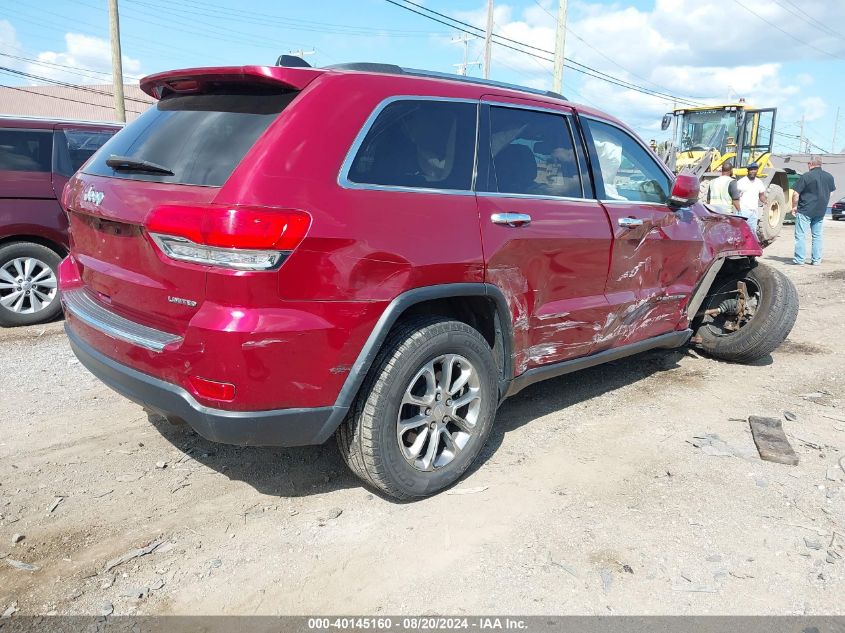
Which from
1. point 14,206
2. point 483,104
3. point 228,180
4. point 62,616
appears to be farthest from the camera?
point 14,206

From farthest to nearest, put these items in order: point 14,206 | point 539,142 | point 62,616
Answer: point 14,206 < point 539,142 < point 62,616

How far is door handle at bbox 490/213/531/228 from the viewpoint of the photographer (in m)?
3.02

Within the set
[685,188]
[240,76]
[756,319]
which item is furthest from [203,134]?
[756,319]

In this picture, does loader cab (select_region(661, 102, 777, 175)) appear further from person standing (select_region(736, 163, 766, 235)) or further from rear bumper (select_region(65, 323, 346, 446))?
rear bumper (select_region(65, 323, 346, 446))

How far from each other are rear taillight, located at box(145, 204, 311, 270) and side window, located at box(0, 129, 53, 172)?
4464 millimetres

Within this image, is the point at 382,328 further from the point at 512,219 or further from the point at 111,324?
the point at 111,324

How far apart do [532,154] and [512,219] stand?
507mm

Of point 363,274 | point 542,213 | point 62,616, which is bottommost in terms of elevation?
point 62,616

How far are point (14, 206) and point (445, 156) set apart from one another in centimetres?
467

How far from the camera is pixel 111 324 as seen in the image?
2.72 meters

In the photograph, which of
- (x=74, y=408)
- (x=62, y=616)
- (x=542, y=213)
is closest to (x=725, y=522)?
(x=542, y=213)

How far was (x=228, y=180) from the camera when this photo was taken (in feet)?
7.80

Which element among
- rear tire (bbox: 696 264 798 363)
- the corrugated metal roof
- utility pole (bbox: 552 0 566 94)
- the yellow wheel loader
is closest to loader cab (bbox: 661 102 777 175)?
the yellow wheel loader

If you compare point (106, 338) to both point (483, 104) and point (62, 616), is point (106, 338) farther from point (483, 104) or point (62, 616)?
point (483, 104)
